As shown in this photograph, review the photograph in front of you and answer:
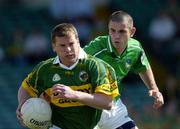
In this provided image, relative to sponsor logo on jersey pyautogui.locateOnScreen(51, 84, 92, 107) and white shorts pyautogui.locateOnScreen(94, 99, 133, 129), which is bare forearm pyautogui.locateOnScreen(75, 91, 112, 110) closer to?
sponsor logo on jersey pyautogui.locateOnScreen(51, 84, 92, 107)

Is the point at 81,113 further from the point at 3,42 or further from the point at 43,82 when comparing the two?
the point at 3,42

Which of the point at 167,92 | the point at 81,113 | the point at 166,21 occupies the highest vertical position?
the point at 81,113

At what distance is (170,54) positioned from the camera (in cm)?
1575

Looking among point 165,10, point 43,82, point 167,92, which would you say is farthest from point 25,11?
point 43,82

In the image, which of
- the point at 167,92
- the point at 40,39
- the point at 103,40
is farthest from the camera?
the point at 40,39

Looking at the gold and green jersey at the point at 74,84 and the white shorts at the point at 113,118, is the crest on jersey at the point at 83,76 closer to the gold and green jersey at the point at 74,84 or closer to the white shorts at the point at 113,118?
the gold and green jersey at the point at 74,84

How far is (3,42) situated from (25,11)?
1.27 m

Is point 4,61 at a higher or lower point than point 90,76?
lower

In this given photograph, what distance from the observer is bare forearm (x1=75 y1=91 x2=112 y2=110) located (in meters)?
6.89

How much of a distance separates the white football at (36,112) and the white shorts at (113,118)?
1394 millimetres

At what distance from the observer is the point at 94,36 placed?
1548 centimetres

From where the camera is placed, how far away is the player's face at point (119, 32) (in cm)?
828

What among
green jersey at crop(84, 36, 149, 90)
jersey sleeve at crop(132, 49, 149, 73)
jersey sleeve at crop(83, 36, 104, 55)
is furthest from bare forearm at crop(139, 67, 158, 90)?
jersey sleeve at crop(83, 36, 104, 55)

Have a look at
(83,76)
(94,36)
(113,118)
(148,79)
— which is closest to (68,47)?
(83,76)
